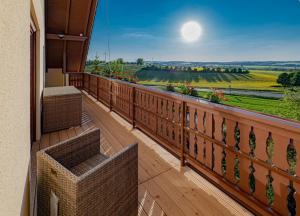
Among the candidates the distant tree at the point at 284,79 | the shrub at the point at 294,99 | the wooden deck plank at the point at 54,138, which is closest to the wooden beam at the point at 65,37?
the wooden deck plank at the point at 54,138

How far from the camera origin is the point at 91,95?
7.76m

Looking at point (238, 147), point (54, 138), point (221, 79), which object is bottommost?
point (54, 138)

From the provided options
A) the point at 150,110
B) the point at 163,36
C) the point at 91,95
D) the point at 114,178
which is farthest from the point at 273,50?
the point at 114,178

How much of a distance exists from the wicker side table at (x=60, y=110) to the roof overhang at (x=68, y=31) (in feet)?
12.8

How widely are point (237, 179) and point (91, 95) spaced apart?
21.8 feet

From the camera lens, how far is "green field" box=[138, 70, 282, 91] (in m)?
11.8

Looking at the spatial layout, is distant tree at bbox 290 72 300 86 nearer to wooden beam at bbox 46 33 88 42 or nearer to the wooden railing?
the wooden railing

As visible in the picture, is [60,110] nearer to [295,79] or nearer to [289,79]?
Result: [295,79]

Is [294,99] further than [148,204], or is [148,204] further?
[294,99]

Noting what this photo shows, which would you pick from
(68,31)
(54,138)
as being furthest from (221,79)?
(54,138)

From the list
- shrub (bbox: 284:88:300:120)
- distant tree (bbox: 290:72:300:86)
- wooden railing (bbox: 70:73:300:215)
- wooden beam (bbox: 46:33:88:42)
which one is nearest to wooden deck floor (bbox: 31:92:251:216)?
wooden railing (bbox: 70:73:300:215)

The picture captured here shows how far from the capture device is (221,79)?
52.3ft

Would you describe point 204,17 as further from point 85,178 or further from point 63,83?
point 85,178

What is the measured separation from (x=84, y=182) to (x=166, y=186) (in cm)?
134
